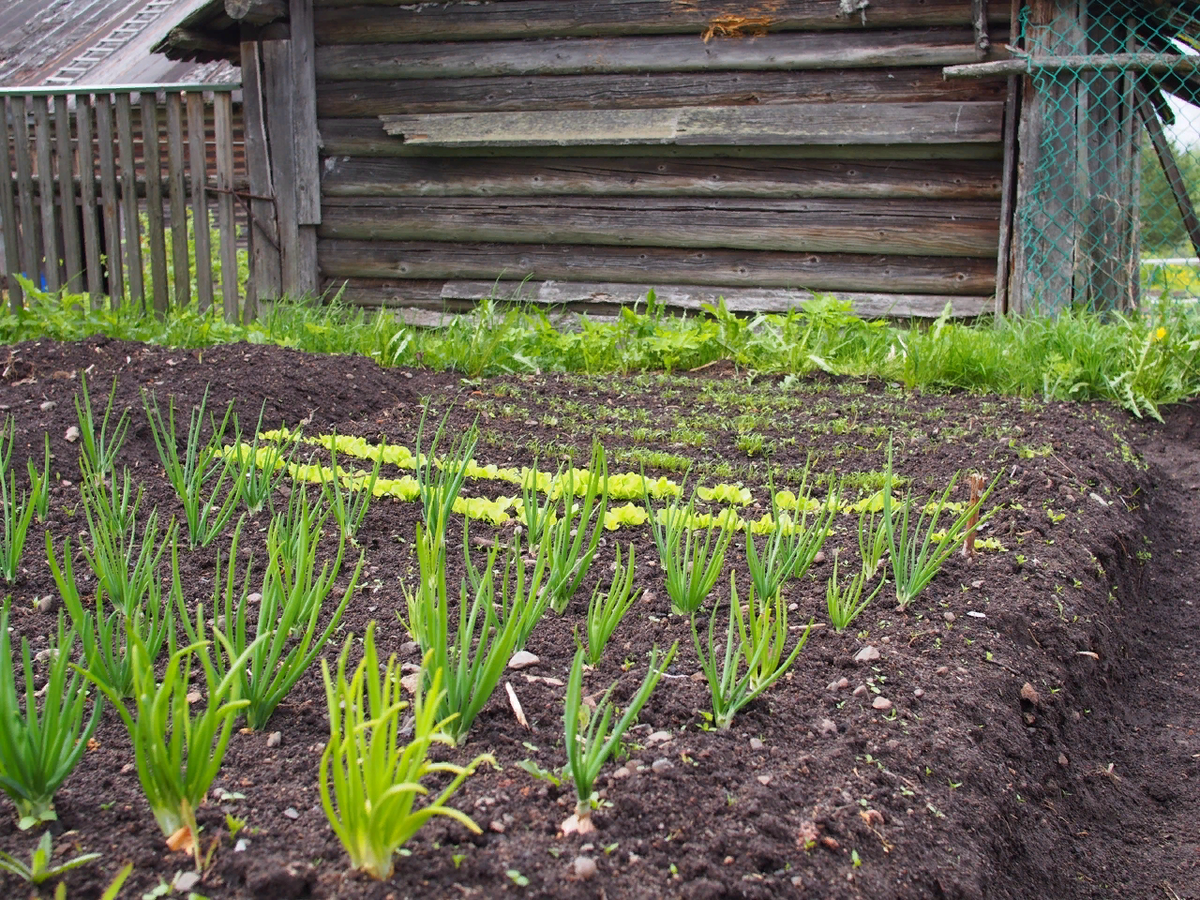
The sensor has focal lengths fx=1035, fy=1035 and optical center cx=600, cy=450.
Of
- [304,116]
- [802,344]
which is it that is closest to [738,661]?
[802,344]

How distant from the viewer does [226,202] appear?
682 cm

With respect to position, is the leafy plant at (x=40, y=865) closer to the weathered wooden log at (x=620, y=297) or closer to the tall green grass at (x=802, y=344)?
the tall green grass at (x=802, y=344)

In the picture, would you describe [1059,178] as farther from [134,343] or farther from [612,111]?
[134,343]

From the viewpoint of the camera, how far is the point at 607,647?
180cm

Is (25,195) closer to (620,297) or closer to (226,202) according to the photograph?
(226,202)

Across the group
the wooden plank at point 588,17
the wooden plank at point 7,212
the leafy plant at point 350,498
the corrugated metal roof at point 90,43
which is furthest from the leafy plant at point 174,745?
the corrugated metal roof at point 90,43

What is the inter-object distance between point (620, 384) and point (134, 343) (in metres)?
2.00

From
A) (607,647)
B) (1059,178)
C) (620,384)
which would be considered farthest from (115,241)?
(607,647)

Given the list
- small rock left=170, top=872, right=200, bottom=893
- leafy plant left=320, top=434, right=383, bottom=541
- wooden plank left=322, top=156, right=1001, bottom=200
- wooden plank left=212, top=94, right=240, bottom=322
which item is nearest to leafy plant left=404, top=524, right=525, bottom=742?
small rock left=170, top=872, right=200, bottom=893

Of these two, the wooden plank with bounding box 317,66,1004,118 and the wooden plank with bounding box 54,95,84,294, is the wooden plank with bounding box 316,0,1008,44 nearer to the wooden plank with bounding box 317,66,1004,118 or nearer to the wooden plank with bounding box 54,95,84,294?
the wooden plank with bounding box 317,66,1004,118

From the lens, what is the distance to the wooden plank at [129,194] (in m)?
6.86

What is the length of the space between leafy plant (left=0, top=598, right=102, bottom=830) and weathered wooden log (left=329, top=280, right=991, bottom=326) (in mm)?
5047

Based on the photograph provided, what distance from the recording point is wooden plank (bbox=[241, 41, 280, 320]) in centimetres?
671

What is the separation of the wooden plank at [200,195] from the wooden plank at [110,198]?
0.50m
